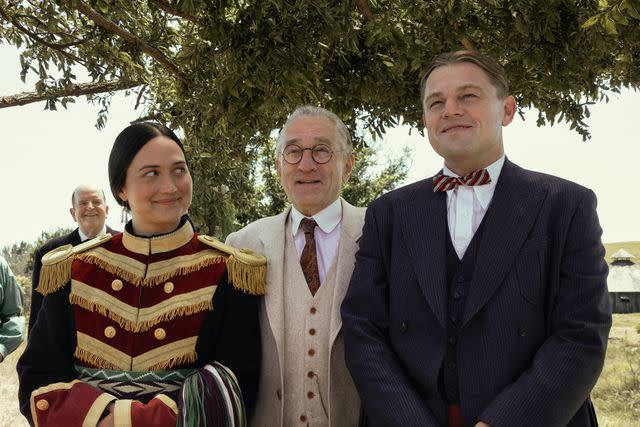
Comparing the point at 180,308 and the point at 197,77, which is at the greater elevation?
the point at 197,77

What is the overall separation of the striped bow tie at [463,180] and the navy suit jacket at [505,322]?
67 mm

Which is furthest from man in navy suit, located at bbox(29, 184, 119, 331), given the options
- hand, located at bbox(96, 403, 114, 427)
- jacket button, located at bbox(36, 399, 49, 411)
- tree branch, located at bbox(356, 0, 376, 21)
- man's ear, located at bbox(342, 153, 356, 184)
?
hand, located at bbox(96, 403, 114, 427)

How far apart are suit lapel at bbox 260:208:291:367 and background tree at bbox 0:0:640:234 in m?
2.29

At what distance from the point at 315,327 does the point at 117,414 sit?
91cm

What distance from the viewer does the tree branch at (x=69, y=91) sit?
825 cm

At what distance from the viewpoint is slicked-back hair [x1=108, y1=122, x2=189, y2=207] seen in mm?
2762

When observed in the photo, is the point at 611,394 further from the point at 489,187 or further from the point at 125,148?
the point at 125,148

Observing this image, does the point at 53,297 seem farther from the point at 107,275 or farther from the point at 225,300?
the point at 225,300

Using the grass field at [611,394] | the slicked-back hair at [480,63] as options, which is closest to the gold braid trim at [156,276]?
the slicked-back hair at [480,63]

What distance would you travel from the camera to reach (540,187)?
2.63m

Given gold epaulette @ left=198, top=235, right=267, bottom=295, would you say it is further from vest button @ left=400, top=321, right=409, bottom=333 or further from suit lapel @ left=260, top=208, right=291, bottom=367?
vest button @ left=400, top=321, right=409, bottom=333

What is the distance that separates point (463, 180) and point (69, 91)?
6668mm

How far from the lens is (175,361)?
8.64 feet

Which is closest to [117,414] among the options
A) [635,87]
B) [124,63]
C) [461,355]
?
[461,355]
